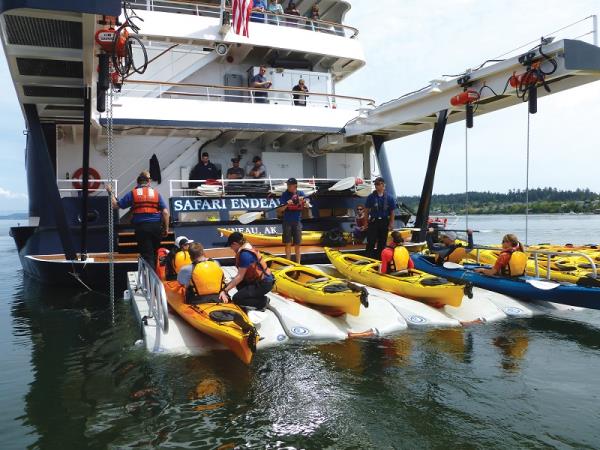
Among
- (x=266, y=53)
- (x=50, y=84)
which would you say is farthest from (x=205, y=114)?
(x=50, y=84)

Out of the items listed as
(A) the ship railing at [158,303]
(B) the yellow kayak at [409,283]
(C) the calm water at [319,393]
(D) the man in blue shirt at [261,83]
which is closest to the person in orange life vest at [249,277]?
(C) the calm water at [319,393]

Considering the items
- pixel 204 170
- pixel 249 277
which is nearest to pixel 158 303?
pixel 249 277

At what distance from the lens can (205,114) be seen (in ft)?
45.5

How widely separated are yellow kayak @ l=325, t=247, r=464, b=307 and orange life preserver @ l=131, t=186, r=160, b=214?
4.19 m

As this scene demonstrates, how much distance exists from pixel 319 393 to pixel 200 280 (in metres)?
2.48

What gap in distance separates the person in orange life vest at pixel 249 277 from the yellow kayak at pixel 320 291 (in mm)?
945

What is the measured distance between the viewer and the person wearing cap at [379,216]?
1150 centimetres

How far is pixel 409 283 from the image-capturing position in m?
8.83

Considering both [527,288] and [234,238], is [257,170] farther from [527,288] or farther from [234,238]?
[527,288]

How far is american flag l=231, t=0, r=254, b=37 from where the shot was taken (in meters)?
14.4

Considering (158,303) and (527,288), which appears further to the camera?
(527,288)

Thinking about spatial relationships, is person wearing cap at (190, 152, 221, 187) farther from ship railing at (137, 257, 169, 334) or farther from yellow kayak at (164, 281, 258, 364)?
yellow kayak at (164, 281, 258, 364)

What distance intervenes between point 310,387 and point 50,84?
7.06m

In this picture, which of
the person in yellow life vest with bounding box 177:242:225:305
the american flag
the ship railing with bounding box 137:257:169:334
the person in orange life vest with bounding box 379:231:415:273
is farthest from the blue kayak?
the american flag
